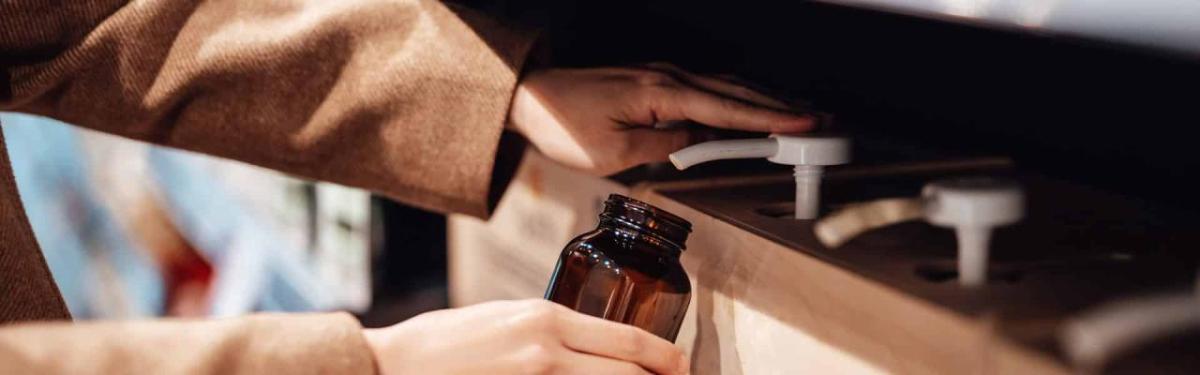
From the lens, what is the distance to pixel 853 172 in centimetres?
74

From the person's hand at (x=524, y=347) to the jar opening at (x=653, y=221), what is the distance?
0.19 feet

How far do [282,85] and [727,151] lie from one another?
1.23 ft

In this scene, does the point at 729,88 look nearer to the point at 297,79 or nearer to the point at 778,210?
the point at 778,210

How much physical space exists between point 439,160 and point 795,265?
341 mm

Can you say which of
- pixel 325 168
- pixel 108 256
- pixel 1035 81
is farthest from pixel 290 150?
pixel 108 256

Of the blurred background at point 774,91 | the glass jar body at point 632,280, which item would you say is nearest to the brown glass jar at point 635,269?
the glass jar body at point 632,280

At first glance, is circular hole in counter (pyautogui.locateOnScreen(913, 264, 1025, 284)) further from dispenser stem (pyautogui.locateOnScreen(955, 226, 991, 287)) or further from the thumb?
the thumb

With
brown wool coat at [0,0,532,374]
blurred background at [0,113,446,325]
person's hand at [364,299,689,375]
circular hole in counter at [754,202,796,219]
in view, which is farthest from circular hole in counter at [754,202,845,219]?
blurred background at [0,113,446,325]

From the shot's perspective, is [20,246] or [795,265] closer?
[795,265]

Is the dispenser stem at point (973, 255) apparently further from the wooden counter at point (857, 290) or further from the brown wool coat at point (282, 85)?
the brown wool coat at point (282, 85)

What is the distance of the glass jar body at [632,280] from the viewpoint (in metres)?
0.64

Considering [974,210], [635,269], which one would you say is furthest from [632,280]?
[974,210]

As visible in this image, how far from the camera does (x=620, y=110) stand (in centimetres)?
76

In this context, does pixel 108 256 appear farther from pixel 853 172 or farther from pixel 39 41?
pixel 853 172
